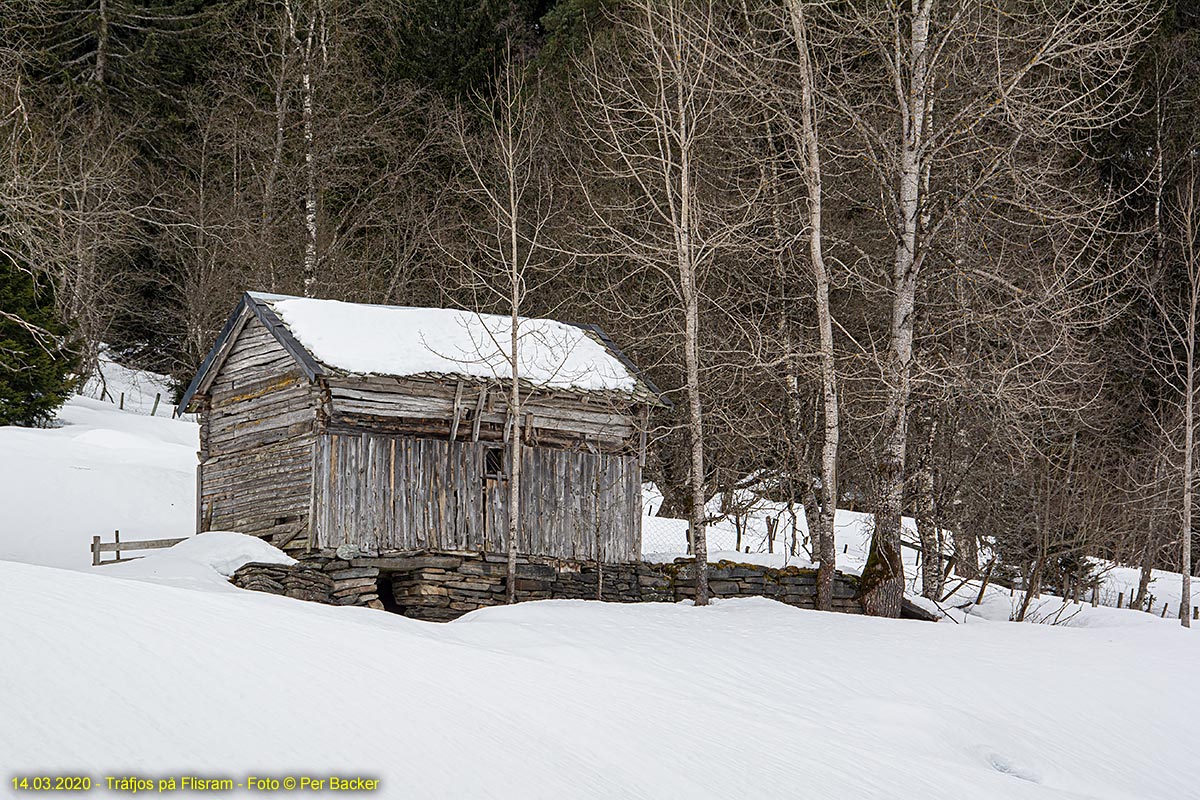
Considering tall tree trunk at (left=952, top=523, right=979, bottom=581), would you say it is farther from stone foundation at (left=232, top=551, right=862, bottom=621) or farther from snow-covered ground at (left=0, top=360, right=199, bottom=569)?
snow-covered ground at (left=0, top=360, right=199, bottom=569)

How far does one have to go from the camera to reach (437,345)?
19.4m

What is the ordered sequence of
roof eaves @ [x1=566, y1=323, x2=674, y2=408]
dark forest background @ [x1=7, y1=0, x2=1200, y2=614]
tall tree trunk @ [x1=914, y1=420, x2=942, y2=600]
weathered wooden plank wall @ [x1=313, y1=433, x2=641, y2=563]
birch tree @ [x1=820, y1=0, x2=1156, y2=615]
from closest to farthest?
1. birch tree @ [x1=820, y1=0, x2=1156, y2=615]
2. dark forest background @ [x1=7, y1=0, x2=1200, y2=614]
3. weathered wooden plank wall @ [x1=313, y1=433, x2=641, y2=563]
4. tall tree trunk @ [x1=914, y1=420, x2=942, y2=600]
5. roof eaves @ [x1=566, y1=323, x2=674, y2=408]

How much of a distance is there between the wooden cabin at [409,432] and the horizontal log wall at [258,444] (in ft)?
0.11

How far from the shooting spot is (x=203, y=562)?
16.5m

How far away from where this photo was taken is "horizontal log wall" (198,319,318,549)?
18.4m

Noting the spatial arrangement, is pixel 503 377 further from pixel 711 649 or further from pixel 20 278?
pixel 20 278

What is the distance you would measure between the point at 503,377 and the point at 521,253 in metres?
12.9

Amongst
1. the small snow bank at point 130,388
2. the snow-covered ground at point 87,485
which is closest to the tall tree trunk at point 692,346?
the snow-covered ground at point 87,485

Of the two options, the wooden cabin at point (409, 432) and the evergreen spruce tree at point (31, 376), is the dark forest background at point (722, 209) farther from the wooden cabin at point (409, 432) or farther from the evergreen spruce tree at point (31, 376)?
the wooden cabin at point (409, 432)

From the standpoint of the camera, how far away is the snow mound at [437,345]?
60.6 feet

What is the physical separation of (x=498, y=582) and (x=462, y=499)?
4.79ft

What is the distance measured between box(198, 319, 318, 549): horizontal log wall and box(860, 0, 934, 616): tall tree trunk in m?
8.53

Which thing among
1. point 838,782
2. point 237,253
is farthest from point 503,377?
point 237,253

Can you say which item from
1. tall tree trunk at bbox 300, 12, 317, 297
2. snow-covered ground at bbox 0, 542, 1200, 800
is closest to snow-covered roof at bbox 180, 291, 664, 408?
snow-covered ground at bbox 0, 542, 1200, 800
